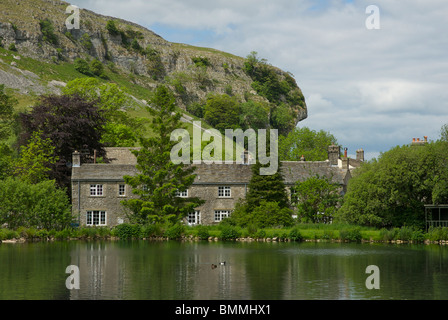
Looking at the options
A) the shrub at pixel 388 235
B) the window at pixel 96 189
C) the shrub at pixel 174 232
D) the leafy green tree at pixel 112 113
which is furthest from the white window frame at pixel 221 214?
A: the leafy green tree at pixel 112 113

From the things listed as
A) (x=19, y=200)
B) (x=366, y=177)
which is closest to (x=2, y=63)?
(x=19, y=200)

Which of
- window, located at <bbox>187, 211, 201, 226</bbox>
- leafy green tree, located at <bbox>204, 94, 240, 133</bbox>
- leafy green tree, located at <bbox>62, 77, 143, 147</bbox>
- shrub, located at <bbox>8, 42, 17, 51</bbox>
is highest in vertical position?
shrub, located at <bbox>8, 42, 17, 51</bbox>

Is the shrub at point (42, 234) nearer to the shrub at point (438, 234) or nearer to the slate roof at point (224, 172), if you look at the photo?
the slate roof at point (224, 172)

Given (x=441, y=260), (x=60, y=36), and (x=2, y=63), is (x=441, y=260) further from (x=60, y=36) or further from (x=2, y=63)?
(x=60, y=36)

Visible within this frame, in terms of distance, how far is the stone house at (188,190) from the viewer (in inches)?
2530

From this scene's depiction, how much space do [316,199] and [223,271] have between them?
3032 cm

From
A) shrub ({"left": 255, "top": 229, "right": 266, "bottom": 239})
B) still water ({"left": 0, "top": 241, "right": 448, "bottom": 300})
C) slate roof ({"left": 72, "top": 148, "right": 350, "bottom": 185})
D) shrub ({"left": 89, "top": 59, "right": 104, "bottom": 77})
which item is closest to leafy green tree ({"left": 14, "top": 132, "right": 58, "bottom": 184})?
slate roof ({"left": 72, "top": 148, "right": 350, "bottom": 185})

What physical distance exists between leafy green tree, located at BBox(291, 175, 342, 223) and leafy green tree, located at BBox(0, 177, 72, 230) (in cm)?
2200

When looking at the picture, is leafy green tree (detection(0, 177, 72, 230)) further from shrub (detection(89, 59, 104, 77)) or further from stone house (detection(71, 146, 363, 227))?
shrub (detection(89, 59, 104, 77))

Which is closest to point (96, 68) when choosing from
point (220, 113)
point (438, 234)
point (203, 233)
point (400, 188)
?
point (220, 113)

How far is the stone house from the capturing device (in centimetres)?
6425

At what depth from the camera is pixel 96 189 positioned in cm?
6456

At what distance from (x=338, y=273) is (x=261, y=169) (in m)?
25.9

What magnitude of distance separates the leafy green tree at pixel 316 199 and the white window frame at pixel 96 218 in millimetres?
18927
